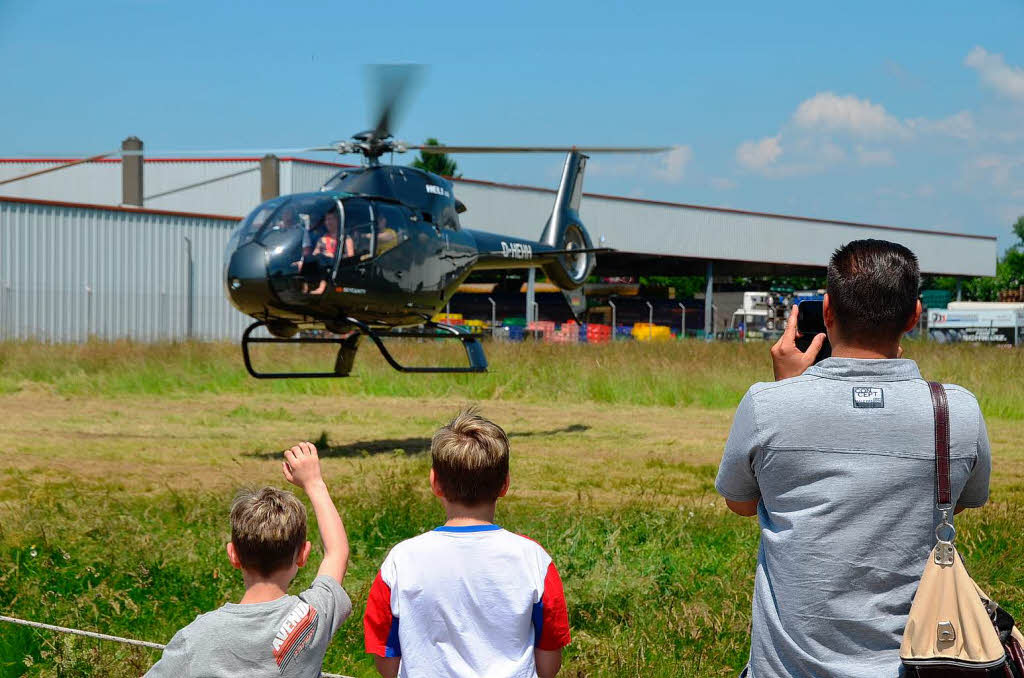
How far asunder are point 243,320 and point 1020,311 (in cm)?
3352

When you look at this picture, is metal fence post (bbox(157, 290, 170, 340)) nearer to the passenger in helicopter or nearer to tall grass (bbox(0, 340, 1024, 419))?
tall grass (bbox(0, 340, 1024, 419))

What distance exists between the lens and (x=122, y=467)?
10.5 meters

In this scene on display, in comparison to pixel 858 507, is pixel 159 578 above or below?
below

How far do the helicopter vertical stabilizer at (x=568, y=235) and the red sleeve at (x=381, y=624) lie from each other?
14129 mm

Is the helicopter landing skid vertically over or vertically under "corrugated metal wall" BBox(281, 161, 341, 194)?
under

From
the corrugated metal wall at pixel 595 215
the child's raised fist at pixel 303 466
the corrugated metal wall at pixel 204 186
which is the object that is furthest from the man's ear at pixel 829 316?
the corrugated metal wall at pixel 204 186

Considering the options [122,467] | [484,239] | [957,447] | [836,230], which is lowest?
[122,467]

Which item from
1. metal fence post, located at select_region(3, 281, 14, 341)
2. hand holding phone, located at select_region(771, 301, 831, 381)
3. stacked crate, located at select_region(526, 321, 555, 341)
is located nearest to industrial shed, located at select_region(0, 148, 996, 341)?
metal fence post, located at select_region(3, 281, 14, 341)

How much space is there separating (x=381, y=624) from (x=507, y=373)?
17058mm

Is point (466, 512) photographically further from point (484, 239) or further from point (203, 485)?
point (484, 239)

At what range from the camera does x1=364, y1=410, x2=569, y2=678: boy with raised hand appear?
248 cm

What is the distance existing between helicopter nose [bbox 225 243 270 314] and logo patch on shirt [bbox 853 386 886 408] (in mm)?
9385

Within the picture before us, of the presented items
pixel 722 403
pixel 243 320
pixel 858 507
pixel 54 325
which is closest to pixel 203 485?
pixel 858 507

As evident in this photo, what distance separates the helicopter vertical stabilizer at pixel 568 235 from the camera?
16.9 meters
